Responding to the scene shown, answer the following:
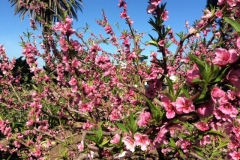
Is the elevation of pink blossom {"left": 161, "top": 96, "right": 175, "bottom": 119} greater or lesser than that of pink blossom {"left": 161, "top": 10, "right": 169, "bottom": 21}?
lesser

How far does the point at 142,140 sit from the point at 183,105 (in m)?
0.43

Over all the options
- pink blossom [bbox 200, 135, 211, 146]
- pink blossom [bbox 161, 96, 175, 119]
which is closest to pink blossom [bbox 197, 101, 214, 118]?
pink blossom [bbox 161, 96, 175, 119]

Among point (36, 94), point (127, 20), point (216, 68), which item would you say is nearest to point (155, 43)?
point (216, 68)

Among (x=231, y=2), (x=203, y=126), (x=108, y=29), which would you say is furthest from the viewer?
(x=108, y=29)

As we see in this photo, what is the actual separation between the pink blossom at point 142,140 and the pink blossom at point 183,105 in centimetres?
37

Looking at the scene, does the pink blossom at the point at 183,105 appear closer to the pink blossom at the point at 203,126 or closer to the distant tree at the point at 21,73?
the pink blossom at the point at 203,126

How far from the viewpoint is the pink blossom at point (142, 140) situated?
4.93ft

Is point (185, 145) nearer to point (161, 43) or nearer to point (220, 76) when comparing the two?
point (161, 43)

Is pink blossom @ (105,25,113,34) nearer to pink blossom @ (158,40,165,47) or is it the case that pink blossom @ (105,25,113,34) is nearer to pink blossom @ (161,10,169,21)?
pink blossom @ (161,10,169,21)

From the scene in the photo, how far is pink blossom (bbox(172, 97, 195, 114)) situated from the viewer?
122cm

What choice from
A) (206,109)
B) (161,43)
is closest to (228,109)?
(206,109)

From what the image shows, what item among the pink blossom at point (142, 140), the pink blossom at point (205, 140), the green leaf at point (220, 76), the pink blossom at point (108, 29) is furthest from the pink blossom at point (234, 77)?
the pink blossom at point (108, 29)

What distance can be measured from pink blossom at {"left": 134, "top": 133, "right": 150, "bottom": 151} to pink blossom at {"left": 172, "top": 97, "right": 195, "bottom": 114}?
0.37m

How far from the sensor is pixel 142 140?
1.53 metres
